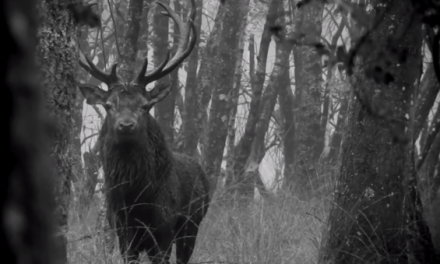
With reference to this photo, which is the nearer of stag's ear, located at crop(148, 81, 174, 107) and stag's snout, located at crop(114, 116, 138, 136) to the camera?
stag's snout, located at crop(114, 116, 138, 136)

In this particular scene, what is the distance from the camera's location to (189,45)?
749cm

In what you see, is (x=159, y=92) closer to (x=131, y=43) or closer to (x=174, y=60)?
(x=174, y=60)

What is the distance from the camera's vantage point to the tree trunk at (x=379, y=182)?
4305mm

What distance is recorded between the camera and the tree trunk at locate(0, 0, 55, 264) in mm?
669

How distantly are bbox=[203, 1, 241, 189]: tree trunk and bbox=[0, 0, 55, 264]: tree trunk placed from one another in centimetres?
1118

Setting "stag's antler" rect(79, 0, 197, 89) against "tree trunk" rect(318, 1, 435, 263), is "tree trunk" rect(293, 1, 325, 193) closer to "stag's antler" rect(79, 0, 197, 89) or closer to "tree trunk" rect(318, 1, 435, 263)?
"stag's antler" rect(79, 0, 197, 89)

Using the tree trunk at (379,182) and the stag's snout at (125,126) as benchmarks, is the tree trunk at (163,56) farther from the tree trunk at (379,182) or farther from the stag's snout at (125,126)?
the tree trunk at (379,182)

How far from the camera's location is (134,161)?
635cm

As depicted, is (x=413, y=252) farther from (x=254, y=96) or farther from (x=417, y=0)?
(x=254, y=96)

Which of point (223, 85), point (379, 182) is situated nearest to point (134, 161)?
point (379, 182)

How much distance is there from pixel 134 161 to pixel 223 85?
6079 millimetres

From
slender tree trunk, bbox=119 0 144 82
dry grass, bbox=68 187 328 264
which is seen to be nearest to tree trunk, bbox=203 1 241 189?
slender tree trunk, bbox=119 0 144 82

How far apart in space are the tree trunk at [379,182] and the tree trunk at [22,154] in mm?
Answer: 3730

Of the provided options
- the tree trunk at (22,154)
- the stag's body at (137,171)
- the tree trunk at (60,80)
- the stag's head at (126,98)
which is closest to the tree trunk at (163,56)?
the stag's head at (126,98)
